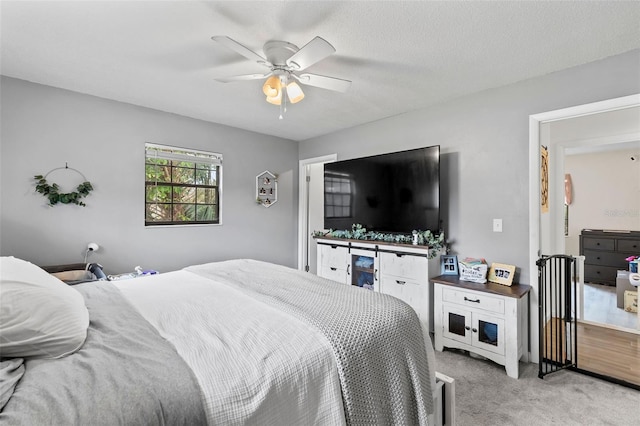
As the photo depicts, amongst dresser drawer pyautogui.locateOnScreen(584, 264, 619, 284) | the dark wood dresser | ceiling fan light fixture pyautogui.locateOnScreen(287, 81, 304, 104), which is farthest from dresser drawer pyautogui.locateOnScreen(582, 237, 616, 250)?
ceiling fan light fixture pyautogui.locateOnScreen(287, 81, 304, 104)

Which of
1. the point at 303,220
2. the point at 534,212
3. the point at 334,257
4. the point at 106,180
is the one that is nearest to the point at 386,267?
the point at 334,257

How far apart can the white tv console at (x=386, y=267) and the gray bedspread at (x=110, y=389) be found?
2225 millimetres

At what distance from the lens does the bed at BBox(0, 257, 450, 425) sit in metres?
0.80

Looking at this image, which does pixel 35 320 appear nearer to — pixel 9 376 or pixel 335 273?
pixel 9 376

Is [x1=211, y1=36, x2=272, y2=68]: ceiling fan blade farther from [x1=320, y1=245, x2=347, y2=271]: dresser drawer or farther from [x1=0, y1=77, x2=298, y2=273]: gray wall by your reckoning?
[x1=320, y1=245, x2=347, y2=271]: dresser drawer

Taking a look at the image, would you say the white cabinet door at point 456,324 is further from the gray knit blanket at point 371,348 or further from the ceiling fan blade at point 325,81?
the ceiling fan blade at point 325,81

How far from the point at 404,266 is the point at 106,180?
3.17 m

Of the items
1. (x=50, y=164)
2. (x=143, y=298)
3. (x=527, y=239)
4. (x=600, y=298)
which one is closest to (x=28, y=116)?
(x=50, y=164)

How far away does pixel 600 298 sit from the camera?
426 cm

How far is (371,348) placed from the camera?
124 centimetres

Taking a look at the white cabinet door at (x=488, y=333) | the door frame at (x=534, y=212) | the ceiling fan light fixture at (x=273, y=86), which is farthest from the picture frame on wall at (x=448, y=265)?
the ceiling fan light fixture at (x=273, y=86)

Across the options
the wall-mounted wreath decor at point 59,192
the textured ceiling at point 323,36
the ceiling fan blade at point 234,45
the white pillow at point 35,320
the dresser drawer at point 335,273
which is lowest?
the dresser drawer at point 335,273

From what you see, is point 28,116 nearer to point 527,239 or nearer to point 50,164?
point 50,164

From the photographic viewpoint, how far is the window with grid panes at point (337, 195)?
388 centimetres
